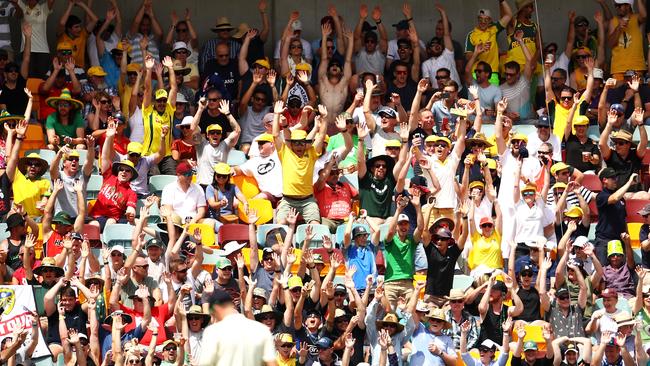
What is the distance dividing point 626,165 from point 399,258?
3766 millimetres

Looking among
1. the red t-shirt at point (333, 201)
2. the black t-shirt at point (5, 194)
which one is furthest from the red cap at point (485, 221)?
the black t-shirt at point (5, 194)

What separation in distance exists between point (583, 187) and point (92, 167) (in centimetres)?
585

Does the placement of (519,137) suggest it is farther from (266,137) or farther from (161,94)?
(161,94)

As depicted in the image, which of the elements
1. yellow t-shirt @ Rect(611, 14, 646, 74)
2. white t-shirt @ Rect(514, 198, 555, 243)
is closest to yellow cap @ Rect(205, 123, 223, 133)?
white t-shirt @ Rect(514, 198, 555, 243)

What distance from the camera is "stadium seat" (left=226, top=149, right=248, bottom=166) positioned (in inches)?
890

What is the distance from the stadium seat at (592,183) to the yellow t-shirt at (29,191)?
6.45 metres

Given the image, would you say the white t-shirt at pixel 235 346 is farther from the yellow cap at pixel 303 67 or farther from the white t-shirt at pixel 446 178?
the yellow cap at pixel 303 67

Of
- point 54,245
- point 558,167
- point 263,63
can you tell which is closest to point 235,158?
point 263,63

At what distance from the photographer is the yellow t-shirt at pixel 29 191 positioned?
21.1m

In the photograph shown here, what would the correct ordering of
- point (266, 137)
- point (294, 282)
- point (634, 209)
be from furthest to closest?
1. point (634, 209)
2. point (266, 137)
3. point (294, 282)

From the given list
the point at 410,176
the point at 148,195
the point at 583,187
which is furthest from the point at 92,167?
the point at 583,187

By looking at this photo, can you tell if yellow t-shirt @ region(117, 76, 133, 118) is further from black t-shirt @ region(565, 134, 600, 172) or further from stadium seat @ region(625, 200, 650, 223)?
stadium seat @ region(625, 200, 650, 223)

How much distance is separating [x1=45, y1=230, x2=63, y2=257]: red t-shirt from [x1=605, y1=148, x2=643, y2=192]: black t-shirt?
269 inches

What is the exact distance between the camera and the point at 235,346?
41.9 ft
